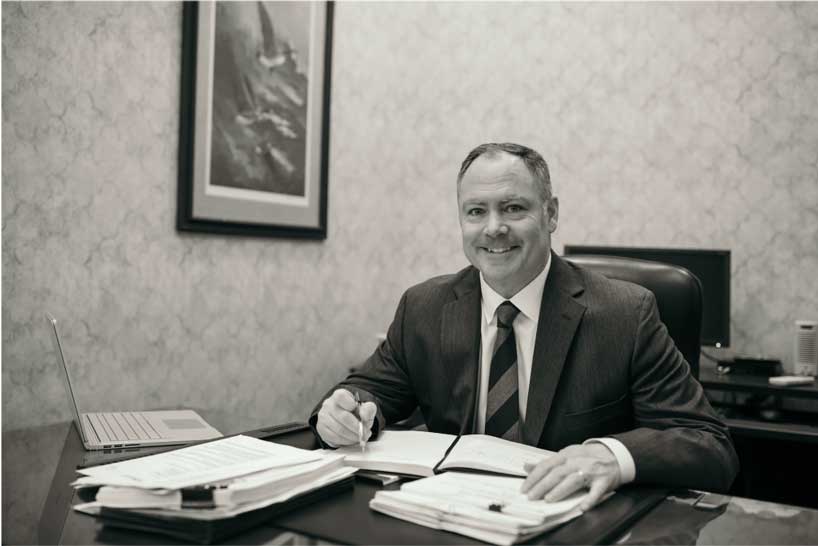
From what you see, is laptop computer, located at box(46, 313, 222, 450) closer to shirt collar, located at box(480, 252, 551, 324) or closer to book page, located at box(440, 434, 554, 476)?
book page, located at box(440, 434, 554, 476)

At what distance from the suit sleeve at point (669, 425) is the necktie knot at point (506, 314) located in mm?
274

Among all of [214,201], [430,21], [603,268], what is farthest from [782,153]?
[214,201]

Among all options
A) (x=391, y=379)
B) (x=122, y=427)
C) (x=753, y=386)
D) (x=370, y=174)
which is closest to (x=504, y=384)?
(x=391, y=379)

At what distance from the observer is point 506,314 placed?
63.7 inches

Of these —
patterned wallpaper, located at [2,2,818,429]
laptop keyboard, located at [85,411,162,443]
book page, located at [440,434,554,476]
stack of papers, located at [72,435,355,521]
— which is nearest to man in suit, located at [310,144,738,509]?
book page, located at [440,434,554,476]

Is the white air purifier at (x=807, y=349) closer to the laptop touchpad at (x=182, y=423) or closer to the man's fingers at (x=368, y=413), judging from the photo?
the man's fingers at (x=368, y=413)

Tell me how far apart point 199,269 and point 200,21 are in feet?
2.89

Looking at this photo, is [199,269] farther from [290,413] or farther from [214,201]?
[290,413]

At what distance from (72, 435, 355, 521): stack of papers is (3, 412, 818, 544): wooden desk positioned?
3 cm

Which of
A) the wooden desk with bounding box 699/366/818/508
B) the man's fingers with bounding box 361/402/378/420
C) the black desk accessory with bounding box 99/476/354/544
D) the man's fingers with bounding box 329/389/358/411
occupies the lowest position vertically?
the wooden desk with bounding box 699/366/818/508

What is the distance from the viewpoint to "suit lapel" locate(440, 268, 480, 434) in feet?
5.27

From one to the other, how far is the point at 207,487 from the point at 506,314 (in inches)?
34.2

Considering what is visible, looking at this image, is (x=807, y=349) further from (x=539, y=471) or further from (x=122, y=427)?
(x=122, y=427)

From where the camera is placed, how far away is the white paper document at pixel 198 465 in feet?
3.15
